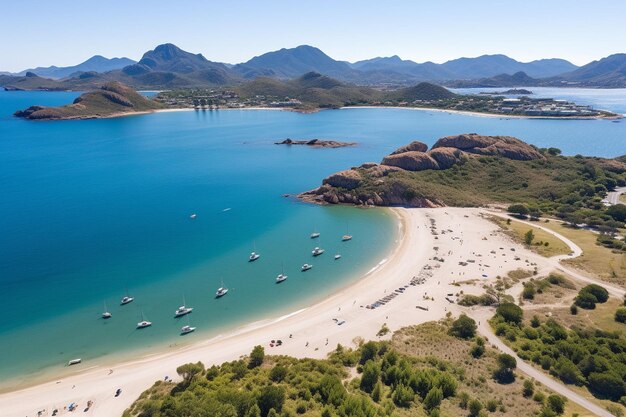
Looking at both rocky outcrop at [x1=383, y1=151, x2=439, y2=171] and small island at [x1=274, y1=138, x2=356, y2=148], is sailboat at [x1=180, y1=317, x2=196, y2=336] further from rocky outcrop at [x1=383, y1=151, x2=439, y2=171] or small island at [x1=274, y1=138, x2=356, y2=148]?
small island at [x1=274, y1=138, x2=356, y2=148]

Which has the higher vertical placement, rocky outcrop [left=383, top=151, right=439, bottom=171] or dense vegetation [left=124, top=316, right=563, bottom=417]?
rocky outcrop [left=383, top=151, right=439, bottom=171]

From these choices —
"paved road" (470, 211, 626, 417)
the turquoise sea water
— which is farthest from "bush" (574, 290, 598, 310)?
the turquoise sea water

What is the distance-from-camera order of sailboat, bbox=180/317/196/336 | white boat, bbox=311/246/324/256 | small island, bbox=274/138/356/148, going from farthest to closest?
small island, bbox=274/138/356/148
white boat, bbox=311/246/324/256
sailboat, bbox=180/317/196/336

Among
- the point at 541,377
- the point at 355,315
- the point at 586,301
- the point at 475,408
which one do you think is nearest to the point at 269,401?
the point at 475,408

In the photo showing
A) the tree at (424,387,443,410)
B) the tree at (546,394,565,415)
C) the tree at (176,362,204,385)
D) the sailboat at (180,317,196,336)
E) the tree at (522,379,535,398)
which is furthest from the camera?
the sailboat at (180,317,196,336)

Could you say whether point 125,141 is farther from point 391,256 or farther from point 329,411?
point 329,411

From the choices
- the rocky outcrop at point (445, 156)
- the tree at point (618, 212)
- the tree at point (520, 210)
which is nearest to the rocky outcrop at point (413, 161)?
the rocky outcrop at point (445, 156)

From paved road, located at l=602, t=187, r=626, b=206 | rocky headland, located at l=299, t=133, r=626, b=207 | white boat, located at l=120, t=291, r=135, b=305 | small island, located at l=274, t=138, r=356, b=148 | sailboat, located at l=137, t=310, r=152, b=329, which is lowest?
sailboat, located at l=137, t=310, r=152, b=329
